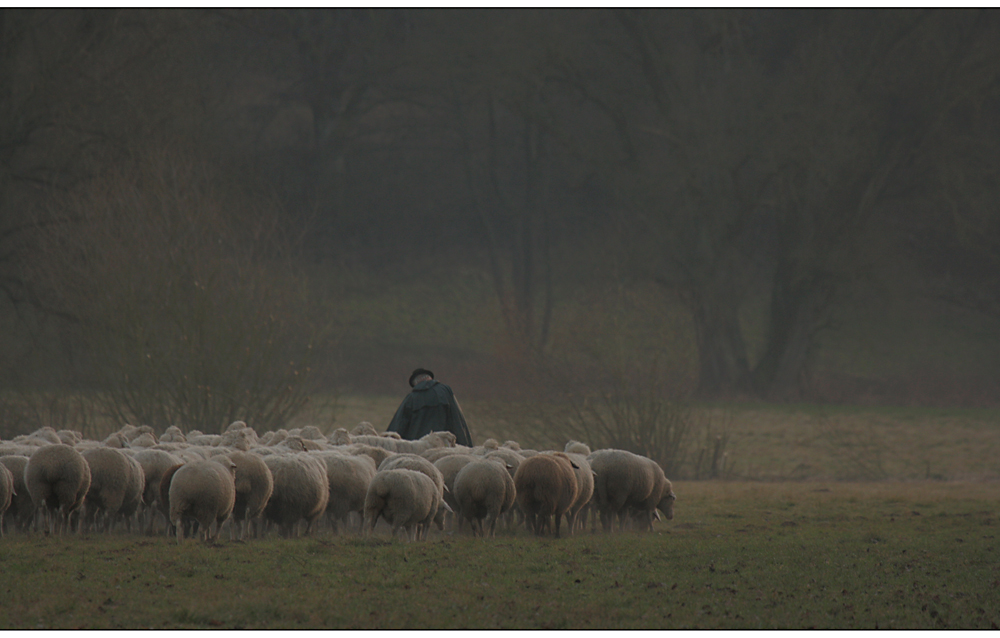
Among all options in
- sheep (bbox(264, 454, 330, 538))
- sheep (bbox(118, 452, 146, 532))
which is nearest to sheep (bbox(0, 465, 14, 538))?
sheep (bbox(118, 452, 146, 532))

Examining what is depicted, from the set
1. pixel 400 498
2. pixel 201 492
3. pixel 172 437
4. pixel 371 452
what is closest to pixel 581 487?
pixel 400 498

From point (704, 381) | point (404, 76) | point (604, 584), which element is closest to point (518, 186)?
point (404, 76)

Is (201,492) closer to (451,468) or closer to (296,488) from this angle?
(296,488)

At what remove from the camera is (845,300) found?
3203cm

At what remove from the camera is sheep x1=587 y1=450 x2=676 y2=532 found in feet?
38.5

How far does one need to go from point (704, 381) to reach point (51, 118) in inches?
776

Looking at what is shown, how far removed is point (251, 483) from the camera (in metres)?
10.2

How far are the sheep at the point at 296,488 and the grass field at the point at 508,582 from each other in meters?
0.52

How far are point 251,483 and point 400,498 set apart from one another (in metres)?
1.44

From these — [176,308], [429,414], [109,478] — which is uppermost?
[176,308]

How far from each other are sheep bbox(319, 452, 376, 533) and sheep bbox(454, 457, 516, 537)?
96cm

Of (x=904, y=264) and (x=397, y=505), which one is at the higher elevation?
(x=904, y=264)

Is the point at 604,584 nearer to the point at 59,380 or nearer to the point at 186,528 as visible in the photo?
the point at 186,528

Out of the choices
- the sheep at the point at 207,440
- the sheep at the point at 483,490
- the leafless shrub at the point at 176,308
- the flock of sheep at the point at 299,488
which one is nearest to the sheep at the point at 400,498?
the flock of sheep at the point at 299,488
